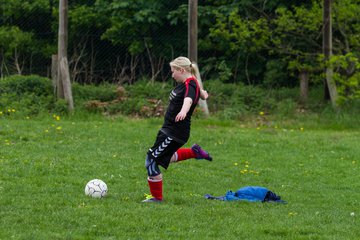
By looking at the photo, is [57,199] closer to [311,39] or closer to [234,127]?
[234,127]

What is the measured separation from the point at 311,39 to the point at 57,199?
10.9 metres

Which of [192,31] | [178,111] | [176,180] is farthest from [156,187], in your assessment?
[192,31]

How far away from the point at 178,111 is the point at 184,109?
0.29 metres

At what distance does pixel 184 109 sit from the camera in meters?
7.27

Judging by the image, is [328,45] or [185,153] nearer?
[185,153]

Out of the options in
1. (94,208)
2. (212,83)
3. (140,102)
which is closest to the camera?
(94,208)

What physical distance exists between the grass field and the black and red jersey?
29.9 inches

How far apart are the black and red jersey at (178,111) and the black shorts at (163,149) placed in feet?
0.18

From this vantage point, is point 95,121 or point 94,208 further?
point 95,121

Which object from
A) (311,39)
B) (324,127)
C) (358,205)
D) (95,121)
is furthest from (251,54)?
(358,205)

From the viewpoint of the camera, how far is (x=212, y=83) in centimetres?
1639

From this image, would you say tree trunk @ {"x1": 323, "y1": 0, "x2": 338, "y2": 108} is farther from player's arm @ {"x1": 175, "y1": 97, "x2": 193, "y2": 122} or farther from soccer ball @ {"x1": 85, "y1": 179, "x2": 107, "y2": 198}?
soccer ball @ {"x1": 85, "y1": 179, "x2": 107, "y2": 198}

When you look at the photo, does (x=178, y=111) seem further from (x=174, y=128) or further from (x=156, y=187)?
(x=156, y=187)

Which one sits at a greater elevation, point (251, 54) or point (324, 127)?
point (251, 54)
